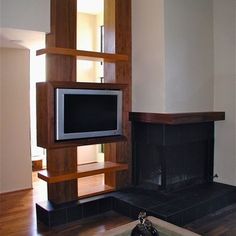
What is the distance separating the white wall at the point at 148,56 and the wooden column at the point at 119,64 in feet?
0.26

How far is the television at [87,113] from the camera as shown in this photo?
3.26 meters

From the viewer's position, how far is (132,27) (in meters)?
3.94

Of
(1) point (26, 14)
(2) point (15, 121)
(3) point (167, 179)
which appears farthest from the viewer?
(2) point (15, 121)

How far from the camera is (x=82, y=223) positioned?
130 inches

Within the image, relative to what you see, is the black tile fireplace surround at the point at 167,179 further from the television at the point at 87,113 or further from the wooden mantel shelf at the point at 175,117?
the television at the point at 87,113

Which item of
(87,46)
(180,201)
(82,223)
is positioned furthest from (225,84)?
(87,46)

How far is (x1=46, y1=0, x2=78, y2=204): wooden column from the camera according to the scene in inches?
132

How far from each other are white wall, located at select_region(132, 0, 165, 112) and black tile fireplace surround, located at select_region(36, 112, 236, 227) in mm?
191

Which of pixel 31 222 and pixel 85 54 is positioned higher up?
pixel 85 54

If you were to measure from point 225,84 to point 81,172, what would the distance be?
2213 millimetres

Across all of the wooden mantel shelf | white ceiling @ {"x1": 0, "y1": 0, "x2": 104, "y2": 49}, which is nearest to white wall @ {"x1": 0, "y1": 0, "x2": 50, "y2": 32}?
white ceiling @ {"x1": 0, "y1": 0, "x2": 104, "y2": 49}

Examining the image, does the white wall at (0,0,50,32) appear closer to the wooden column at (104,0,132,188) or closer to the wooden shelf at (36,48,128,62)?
the wooden shelf at (36,48,128,62)

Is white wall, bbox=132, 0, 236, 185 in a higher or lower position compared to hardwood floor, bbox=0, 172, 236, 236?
higher

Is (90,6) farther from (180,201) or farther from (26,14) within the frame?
(180,201)
